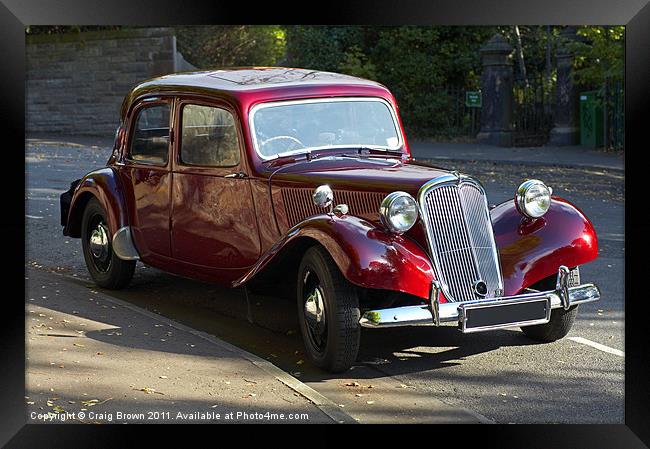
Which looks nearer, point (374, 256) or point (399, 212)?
point (374, 256)

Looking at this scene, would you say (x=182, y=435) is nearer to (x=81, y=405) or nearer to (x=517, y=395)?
(x=81, y=405)

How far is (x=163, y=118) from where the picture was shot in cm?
806

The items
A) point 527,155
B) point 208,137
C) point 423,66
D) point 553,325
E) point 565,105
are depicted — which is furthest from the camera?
point 423,66

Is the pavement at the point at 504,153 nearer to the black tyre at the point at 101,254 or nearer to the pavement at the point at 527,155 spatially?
the pavement at the point at 527,155

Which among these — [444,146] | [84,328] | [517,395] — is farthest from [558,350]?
[444,146]

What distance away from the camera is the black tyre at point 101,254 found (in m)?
8.26

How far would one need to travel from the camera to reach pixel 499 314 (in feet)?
19.4

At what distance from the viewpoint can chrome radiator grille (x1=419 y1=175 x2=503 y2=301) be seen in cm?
620

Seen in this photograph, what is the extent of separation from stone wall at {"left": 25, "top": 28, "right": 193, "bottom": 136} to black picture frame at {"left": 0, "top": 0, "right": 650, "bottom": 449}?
800 inches

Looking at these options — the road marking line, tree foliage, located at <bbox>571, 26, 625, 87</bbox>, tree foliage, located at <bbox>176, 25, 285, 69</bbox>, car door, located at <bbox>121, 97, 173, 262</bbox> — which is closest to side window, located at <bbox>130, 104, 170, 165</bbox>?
car door, located at <bbox>121, 97, 173, 262</bbox>

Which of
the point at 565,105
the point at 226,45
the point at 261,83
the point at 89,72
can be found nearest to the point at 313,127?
the point at 261,83

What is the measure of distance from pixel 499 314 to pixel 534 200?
3.60 feet

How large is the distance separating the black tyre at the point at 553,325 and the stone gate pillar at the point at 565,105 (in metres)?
17.0

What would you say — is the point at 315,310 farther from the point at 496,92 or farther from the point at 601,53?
the point at 496,92
